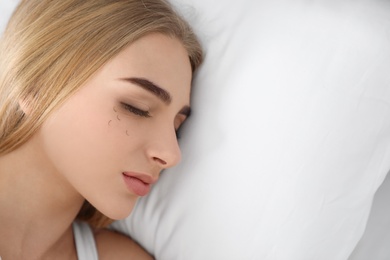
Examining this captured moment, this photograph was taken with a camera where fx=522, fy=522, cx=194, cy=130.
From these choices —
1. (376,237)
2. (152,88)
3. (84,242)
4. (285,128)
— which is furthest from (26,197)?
(376,237)

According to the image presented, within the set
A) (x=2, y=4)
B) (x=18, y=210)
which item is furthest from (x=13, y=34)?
(x=18, y=210)

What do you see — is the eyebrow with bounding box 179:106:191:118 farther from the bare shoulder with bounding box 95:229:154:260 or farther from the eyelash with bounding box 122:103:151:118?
the bare shoulder with bounding box 95:229:154:260

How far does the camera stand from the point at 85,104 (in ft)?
3.28

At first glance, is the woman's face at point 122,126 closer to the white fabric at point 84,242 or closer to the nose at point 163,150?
the nose at point 163,150

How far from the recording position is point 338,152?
107 cm

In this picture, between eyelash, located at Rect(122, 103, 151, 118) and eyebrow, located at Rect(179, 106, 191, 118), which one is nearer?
eyelash, located at Rect(122, 103, 151, 118)

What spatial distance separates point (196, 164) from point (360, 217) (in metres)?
0.37

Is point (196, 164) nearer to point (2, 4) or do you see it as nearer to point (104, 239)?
point (104, 239)

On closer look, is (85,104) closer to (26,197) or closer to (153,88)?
(153,88)

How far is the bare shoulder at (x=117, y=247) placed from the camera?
4.19 feet

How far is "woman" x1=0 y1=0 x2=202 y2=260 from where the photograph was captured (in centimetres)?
100

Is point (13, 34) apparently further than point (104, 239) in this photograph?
No

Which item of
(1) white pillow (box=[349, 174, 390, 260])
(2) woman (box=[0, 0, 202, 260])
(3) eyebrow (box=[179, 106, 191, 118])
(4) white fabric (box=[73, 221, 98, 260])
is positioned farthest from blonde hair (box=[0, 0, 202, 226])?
(1) white pillow (box=[349, 174, 390, 260])

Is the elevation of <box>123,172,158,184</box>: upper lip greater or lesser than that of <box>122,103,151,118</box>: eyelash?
lesser
